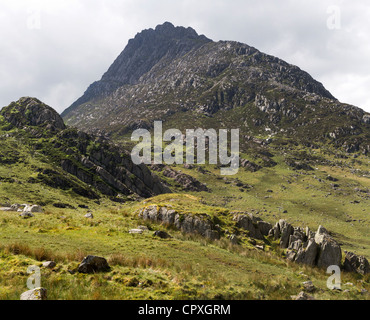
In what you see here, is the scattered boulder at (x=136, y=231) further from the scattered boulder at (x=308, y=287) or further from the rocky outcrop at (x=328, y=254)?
the rocky outcrop at (x=328, y=254)

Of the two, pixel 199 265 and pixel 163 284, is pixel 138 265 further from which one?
pixel 199 265

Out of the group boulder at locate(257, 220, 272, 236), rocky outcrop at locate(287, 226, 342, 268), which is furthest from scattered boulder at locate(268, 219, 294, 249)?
rocky outcrop at locate(287, 226, 342, 268)

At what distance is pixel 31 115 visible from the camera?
447ft

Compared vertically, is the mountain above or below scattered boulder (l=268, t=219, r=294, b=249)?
above

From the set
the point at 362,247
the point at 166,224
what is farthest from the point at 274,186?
the point at 166,224

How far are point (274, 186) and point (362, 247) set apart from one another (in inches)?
3987

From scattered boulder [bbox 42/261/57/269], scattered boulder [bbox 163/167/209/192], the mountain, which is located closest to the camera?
scattered boulder [bbox 42/261/57/269]

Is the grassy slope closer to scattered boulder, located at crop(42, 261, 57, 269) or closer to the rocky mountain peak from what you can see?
scattered boulder, located at crop(42, 261, 57, 269)

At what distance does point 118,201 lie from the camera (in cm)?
8944

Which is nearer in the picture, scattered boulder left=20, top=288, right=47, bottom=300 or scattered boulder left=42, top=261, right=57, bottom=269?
scattered boulder left=20, top=288, right=47, bottom=300

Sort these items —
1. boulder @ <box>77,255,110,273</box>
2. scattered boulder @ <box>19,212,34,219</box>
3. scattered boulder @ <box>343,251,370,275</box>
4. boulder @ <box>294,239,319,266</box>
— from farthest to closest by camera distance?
scattered boulder @ <box>343,251,370,275</box>, boulder @ <box>294,239,319,266</box>, scattered boulder @ <box>19,212,34,219</box>, boulder @ <box>77,255,110,273</box>

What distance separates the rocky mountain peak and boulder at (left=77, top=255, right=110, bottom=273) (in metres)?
136

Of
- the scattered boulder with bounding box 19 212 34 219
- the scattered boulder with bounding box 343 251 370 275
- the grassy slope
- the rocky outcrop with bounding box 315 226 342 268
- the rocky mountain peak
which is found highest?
the rocky mountain peak

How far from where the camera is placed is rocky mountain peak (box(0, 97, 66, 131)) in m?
131
